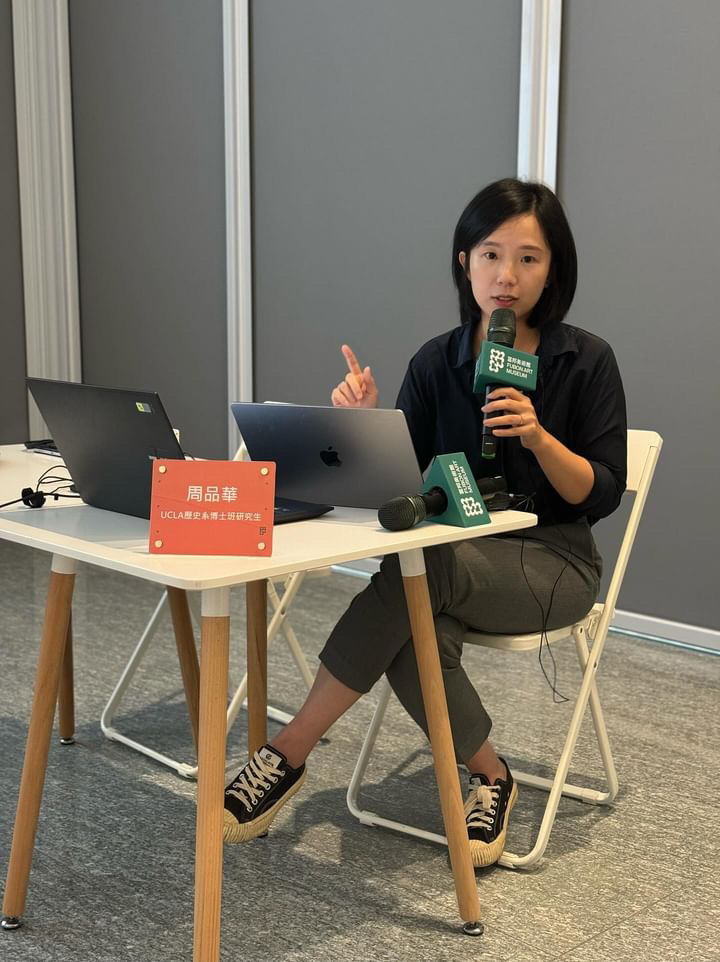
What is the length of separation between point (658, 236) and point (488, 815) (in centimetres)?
210

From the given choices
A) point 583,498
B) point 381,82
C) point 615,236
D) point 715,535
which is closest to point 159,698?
point 583,498

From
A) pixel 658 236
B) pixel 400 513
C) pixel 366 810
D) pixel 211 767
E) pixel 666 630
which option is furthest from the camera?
pixel 666 630

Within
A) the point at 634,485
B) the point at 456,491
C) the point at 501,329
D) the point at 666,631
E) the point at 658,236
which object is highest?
the point at 658,236

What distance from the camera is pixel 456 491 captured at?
6.10ft

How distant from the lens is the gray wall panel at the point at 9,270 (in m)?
5.53

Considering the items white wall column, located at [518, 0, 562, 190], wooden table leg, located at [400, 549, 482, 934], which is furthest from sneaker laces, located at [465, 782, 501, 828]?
white wall column, located at [518, 0, 562, 190]

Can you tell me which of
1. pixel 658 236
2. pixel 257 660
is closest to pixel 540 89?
pixel 658 236

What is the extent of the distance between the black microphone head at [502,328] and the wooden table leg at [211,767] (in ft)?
2.35

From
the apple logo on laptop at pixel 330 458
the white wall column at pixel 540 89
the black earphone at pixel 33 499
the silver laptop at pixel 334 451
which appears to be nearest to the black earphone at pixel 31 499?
the black earphone at pixel 33 499

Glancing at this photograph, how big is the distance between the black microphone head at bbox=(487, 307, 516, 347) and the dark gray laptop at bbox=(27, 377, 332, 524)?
41cm

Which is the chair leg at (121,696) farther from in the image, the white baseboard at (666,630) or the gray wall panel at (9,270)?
the gray wall panel at (9,270)

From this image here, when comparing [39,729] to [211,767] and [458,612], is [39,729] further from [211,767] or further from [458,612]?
[458,612]

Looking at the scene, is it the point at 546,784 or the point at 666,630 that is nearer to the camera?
the point at 546,784

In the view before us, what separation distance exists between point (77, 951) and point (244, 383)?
3.30m
